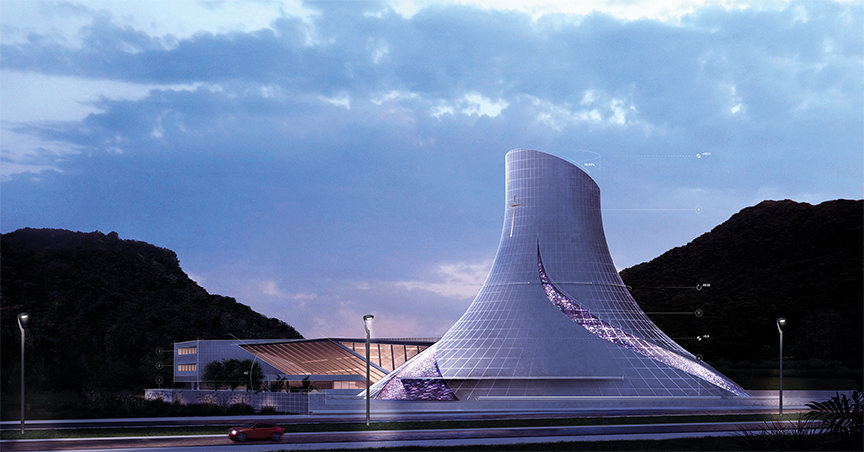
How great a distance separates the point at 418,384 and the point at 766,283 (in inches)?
1535

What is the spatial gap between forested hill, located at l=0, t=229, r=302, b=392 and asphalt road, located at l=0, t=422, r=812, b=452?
37684 millimetres

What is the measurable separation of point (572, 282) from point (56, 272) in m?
63.2

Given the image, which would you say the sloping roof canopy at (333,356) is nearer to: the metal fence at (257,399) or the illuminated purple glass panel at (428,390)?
the metal fence at (257,399)

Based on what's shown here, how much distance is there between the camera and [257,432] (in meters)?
24.5

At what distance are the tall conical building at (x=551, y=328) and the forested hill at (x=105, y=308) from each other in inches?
1248

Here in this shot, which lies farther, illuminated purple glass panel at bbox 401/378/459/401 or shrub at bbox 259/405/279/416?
illuminated purple glass panel at bbox 401/378/459/401

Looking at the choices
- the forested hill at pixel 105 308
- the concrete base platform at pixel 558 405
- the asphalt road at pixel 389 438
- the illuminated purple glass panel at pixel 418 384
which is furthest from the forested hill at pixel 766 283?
the forested hill at pixel 105 308

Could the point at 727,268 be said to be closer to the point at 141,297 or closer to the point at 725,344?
the point at 725,344

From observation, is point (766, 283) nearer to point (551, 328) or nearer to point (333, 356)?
point (551, 328)

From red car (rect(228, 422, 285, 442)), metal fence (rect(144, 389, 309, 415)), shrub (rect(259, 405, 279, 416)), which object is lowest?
shrub (rect(259, 405, 279, 416))

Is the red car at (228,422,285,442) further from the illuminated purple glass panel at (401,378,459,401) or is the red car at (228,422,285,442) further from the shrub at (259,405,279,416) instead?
the illuminated purple glass panel at (401,378,459,401)

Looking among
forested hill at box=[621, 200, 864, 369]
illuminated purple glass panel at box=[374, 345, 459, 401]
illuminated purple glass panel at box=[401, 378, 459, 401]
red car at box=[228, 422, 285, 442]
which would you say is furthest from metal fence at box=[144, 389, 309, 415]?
forested hill at box=[621, 200, 864, 369]

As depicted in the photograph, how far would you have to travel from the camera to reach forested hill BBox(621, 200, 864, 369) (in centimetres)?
6378

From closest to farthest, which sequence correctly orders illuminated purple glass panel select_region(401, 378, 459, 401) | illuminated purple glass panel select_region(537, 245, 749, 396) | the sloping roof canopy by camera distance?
illuminated purple glass panel select_region(401, 378, 459, 401) < illuminated purple glass panel select_region(537, 245, 749, 396) < the sloping roof canopy
